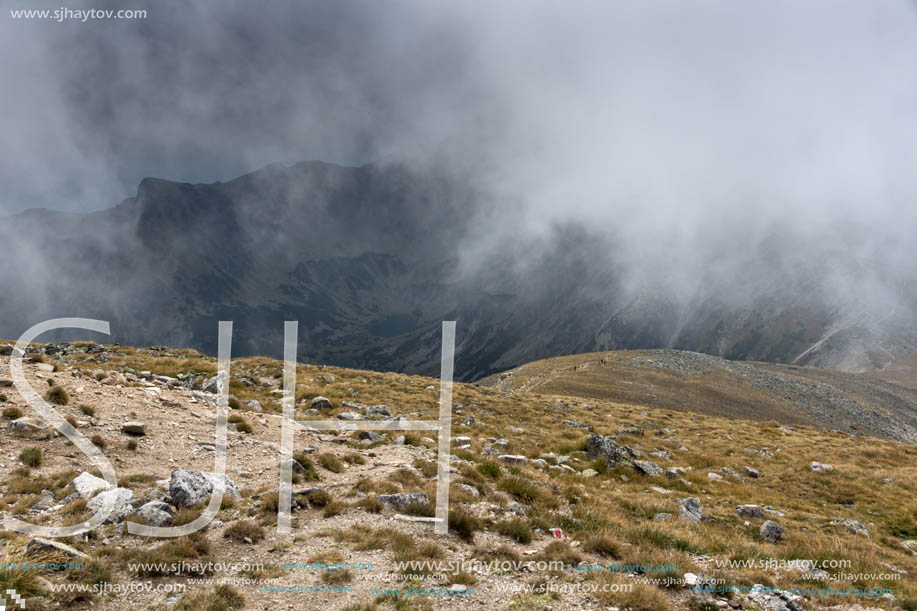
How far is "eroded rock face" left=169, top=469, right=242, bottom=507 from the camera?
9695 millimetres

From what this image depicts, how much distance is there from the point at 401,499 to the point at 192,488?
505cm

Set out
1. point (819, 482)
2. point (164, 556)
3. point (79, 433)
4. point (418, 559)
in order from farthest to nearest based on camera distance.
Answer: point (819, 482) → point (79, 433) → point (418, 559) → point (164, 556)

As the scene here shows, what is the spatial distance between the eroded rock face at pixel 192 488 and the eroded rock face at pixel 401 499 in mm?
3770

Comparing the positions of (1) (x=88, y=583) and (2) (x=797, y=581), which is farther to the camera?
(2) (x=797, y=581)

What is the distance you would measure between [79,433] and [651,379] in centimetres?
7673

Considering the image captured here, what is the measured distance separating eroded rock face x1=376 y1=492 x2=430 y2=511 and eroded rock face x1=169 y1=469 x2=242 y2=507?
3.77 meters

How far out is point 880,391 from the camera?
105 m

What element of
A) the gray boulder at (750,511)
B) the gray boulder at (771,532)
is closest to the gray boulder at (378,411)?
the gray boulder at (750,511)

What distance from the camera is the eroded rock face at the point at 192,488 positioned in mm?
9695

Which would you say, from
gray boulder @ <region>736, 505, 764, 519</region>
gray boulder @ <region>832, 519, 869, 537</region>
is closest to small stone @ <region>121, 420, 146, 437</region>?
gray boulder @ <region>736, 505, 764, 519</region>

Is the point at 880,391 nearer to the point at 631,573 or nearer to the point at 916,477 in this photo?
the point at 916,477

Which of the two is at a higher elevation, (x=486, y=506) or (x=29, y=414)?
(x=29, y=414)

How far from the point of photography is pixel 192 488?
32.7ft

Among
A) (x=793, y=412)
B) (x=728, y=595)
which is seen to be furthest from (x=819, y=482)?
(x=793, y=412)
